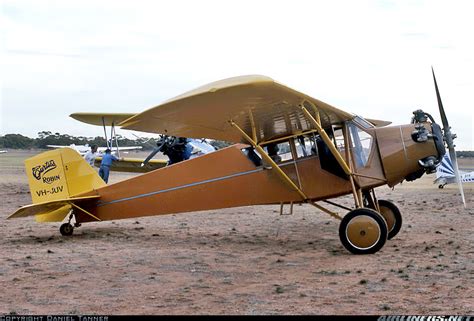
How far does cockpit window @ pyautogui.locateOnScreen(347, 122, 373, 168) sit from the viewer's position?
10.3m

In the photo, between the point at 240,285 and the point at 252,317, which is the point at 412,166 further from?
the point at 252,317

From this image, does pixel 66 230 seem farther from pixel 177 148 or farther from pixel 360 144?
pixel 177 148

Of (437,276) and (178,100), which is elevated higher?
(178,100)

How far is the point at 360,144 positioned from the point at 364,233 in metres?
1.61

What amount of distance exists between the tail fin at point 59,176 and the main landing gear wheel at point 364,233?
4797 millimetres

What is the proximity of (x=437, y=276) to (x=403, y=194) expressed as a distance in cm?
1519

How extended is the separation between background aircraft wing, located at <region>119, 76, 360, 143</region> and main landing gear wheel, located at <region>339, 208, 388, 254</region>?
1.62m

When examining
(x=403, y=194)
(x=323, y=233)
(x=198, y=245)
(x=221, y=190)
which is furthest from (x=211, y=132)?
(x=403, y=194)

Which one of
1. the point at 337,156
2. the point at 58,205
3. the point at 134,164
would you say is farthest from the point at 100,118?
the point at 337,156

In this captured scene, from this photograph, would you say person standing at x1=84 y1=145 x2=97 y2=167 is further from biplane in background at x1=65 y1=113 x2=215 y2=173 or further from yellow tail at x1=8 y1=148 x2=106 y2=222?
yellow tail at x1=8 y1=148 x2=106 y2=222

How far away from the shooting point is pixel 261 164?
10891mm

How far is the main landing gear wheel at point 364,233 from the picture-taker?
30.6ft

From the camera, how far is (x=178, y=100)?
841 centimetres

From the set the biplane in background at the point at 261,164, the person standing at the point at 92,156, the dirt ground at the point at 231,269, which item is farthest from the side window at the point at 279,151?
the person standing at the point at 92,156
